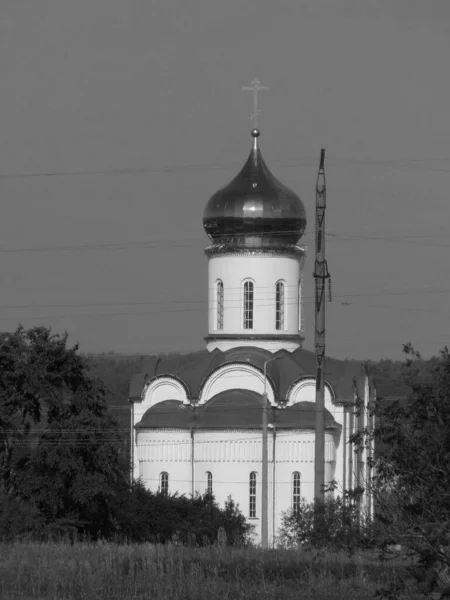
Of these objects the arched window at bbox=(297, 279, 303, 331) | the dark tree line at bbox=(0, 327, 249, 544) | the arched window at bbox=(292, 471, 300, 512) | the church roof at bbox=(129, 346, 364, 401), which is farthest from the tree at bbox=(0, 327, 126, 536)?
the arched window at bbox=(297, 279, 303, 331)

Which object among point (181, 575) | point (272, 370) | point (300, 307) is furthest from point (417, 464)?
point (300, 307)

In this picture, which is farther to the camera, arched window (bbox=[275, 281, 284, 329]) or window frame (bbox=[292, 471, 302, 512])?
arched window (bbox=[275, 281, 284, 329])

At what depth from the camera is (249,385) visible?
1300 inches

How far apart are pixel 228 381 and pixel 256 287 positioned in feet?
7.78

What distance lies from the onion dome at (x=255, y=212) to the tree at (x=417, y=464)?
21.2 metres

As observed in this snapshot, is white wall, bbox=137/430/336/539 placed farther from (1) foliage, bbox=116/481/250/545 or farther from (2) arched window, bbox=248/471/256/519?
(1) foliage, bbox=116/481/250/545

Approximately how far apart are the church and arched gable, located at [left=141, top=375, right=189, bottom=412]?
0.02 m

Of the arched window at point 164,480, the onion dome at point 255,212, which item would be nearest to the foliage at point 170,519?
the arched window at point 164,480

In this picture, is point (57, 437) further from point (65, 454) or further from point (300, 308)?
point (300, 308)

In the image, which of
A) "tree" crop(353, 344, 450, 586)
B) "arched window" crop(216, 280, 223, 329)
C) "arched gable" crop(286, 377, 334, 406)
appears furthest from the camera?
"arched window" crop(216, 280, 223, 329)

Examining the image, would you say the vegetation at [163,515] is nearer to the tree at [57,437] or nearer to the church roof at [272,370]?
the tree at [57,437]

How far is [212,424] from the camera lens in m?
31.8

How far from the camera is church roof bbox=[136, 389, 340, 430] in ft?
104

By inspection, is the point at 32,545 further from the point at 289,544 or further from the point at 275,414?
the point at 275,414
